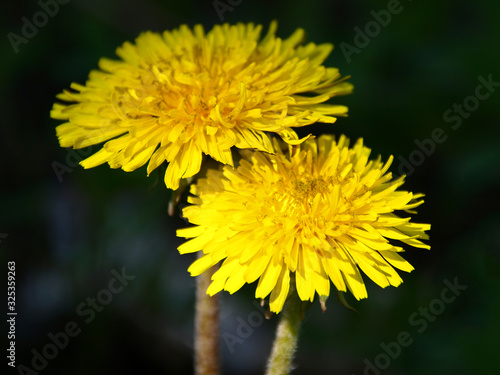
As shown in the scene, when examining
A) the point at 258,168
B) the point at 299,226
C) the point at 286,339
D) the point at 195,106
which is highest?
→ the point at 195,106

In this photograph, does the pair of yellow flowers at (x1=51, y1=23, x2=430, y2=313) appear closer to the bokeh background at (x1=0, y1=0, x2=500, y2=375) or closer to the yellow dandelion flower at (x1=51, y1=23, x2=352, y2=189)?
the yellow dandelion flower at (x1=51, y1=23, x2=352, y2=189)

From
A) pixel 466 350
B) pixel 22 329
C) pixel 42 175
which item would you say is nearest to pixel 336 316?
pixel 466 350

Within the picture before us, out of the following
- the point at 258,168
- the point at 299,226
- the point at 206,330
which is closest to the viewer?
the point at 299,226

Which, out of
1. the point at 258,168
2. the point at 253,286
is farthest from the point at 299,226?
the point at 253,286

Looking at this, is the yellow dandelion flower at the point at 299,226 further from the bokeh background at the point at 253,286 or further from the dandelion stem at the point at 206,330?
the bokeh background at the point at 253,286

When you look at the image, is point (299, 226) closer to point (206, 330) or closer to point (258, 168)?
point (258, 168)

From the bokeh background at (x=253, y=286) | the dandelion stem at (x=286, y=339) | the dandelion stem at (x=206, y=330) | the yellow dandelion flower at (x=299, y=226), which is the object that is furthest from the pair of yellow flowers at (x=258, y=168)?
the bokeh background at (x=253, y=286)
